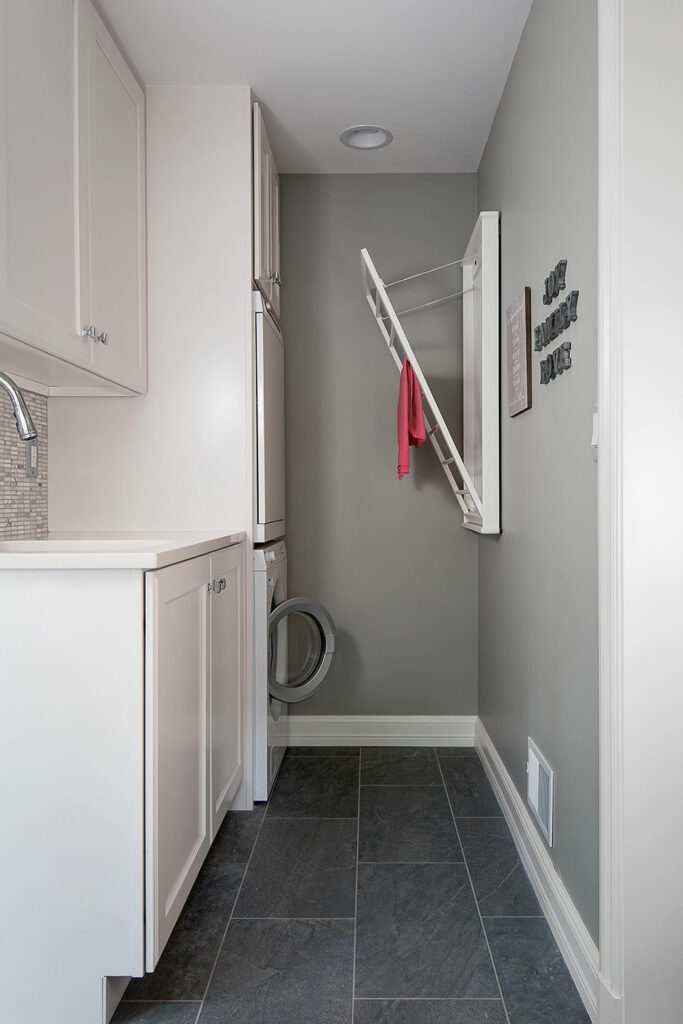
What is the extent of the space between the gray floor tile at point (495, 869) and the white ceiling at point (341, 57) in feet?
8.31

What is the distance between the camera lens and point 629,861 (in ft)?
4.45

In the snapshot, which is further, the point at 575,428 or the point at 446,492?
the point at 446,492

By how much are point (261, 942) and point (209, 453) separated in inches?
59.9

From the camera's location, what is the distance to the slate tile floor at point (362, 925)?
155cm

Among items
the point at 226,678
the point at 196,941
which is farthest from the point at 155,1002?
the point at 226,678

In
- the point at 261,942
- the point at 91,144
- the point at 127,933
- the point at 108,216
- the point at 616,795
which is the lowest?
the point at 261,942

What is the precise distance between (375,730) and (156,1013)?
72.8 inches

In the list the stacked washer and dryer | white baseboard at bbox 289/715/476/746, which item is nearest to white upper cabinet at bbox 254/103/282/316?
the stacked washer and dryer

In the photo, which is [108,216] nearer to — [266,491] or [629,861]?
[266,491]

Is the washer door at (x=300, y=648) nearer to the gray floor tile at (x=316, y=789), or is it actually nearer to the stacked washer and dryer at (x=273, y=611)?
the stacked washer and dryer at (x=273, y=611)

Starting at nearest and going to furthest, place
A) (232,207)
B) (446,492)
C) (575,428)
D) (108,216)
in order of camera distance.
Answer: (575,428)
(108,216)
(232,207)
(446,492)

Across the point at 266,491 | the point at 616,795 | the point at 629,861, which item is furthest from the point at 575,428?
the point at 266,491

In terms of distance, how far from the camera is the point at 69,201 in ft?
6.28

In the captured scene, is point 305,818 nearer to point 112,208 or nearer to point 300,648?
point 300,648
